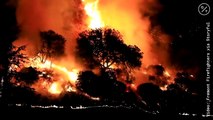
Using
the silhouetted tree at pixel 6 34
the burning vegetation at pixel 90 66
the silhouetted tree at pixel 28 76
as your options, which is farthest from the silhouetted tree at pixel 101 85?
the silhouetted tree at pixel 6 34

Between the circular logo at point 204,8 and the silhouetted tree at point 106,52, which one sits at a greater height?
the circular logo at point 204,8

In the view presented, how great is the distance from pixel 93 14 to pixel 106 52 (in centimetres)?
551

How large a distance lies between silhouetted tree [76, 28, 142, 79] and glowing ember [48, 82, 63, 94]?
313 cm

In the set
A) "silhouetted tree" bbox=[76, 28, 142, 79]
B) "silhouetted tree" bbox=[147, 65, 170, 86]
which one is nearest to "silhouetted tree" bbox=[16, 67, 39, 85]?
"silhouetted tree" bbox=[76, 28, 142, 79]

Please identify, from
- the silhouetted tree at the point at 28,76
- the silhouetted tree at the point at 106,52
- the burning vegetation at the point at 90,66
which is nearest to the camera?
the silhouetted tree at the point at 28,76

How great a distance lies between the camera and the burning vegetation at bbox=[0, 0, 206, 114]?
29.1 m

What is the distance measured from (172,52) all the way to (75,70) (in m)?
10.6

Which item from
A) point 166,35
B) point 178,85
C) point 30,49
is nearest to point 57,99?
point 30,49

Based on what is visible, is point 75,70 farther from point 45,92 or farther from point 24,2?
point 24,2

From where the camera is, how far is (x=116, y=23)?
3675 centimetres

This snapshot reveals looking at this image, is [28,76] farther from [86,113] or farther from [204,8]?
[204,8]

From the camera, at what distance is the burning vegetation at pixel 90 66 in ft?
95.5

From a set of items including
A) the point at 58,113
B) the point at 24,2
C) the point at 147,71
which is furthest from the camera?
the point at 24,2

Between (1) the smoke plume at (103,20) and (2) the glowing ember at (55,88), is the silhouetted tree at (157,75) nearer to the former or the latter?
(1) the smoke plume at (103,20)
